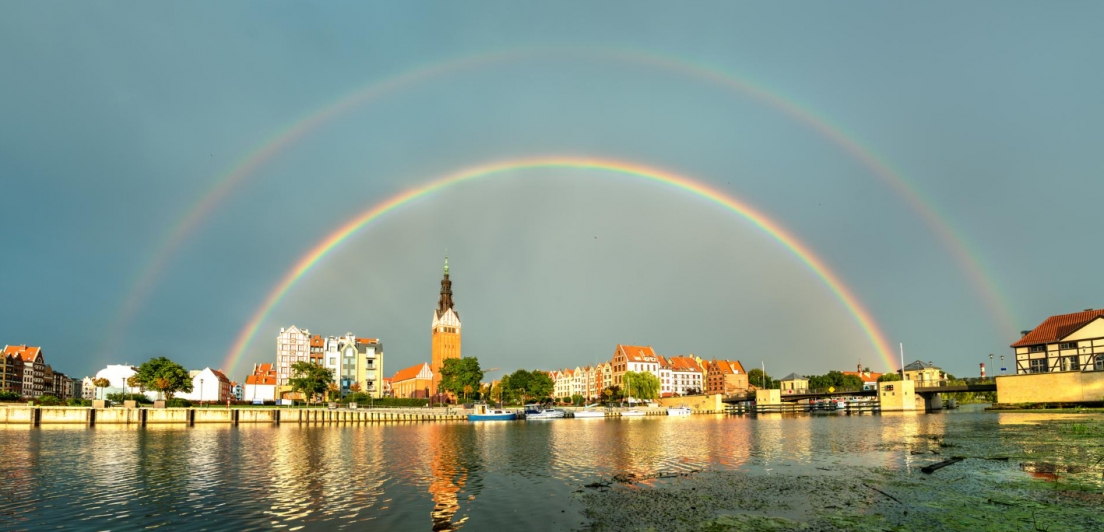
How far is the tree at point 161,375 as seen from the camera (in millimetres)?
131500

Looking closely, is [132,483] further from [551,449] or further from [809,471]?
[809,471]

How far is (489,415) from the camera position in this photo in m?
148

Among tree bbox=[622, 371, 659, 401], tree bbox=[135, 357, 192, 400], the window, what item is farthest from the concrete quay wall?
the window

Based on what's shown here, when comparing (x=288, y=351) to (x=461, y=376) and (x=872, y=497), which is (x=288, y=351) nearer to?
(x=461, y=376)

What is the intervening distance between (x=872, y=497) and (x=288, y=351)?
176 m

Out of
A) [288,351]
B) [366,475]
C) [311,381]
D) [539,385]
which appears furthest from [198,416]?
[366,475]

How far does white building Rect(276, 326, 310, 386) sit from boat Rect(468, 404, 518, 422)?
60.4 metres

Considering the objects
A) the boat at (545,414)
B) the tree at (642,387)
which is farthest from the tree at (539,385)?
the tree at (642,387)

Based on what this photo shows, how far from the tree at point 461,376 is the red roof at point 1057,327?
401ft

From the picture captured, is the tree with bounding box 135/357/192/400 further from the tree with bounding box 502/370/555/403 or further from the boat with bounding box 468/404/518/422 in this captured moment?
the tree with bounding box 502/370/555/403

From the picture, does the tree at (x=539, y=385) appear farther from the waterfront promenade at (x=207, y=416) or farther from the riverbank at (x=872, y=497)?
the riverbank at (x=872, y=497)

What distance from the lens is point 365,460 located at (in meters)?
48.1

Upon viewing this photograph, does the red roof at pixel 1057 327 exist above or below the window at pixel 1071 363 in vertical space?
above

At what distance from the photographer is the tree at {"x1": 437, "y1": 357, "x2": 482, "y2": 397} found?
170m
